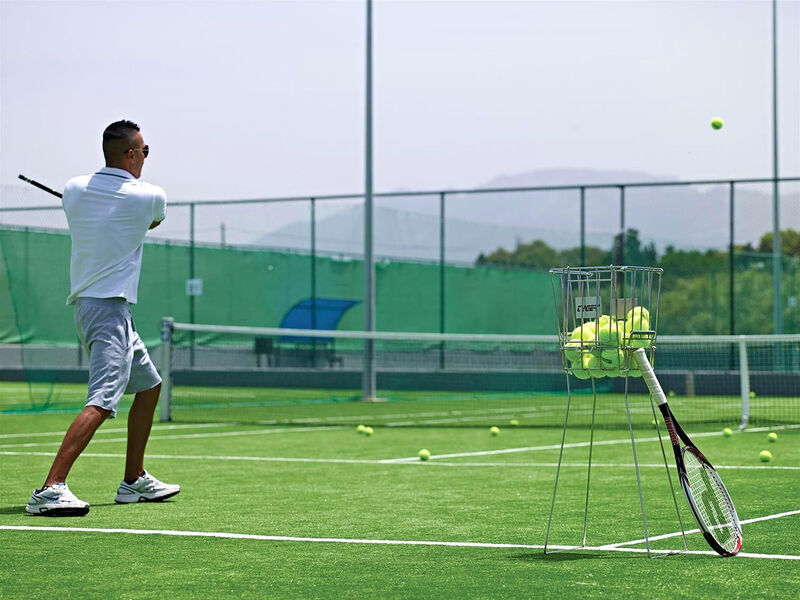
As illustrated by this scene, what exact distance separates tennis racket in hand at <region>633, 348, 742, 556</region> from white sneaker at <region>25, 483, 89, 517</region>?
9.46 feet

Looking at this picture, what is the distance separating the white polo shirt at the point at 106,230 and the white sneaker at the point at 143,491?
1.02 metres

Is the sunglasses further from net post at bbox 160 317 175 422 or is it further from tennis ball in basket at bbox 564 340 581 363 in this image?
net post at bbox 160 317 175 422

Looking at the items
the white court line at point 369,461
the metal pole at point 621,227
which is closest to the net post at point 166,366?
the white court line at point 369,461

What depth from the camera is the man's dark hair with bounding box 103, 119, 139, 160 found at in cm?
691

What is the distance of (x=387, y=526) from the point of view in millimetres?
6145

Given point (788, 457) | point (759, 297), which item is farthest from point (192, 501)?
point (759, 297)

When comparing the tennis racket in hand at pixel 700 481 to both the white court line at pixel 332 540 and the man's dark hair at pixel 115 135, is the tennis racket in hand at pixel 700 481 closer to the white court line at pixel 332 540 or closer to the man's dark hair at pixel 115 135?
→ the white court line at pixel 332 540

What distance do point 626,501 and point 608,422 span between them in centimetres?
747

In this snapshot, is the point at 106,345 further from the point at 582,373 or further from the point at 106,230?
the point at 582,373

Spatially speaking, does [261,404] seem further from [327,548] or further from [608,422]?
[327,548]

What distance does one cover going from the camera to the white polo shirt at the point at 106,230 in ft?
22.0

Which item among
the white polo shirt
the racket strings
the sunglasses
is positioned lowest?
the racket strings

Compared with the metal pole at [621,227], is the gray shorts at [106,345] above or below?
below

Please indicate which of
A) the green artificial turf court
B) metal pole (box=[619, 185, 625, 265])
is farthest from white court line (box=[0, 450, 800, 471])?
metal pole (box=[619, 185, 625, 265])
